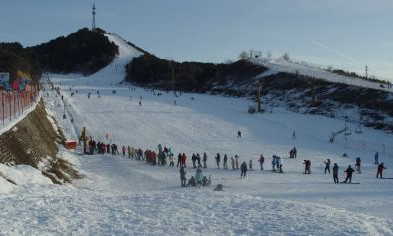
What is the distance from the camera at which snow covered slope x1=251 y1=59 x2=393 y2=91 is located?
64875 millimetres

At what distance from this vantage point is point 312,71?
81.1 meters

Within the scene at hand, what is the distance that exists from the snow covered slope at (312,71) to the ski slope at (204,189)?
13864 mm

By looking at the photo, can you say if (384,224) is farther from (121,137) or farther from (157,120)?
(157,120)

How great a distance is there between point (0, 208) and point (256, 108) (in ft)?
165

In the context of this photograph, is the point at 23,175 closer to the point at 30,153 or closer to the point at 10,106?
the point at 30,153

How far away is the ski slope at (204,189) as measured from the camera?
11.4 metres

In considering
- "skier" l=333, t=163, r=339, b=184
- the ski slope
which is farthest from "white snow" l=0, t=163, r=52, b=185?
"skier" l=333, t=163, r=339, b=184

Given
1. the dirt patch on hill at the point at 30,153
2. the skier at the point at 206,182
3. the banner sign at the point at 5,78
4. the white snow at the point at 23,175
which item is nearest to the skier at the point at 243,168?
the skier at the point at 206,182

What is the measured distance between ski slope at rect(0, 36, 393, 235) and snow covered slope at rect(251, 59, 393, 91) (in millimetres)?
13864

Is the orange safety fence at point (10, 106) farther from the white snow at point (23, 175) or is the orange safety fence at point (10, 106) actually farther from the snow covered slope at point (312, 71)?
the snow covered slope at point (312, 71)

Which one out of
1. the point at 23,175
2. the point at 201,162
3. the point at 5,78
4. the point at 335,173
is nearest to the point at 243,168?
the point at 335,173

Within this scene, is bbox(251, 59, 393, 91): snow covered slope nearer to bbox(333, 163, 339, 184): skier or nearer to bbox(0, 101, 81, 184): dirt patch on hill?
bbox(333, 163, 339, 184): skier

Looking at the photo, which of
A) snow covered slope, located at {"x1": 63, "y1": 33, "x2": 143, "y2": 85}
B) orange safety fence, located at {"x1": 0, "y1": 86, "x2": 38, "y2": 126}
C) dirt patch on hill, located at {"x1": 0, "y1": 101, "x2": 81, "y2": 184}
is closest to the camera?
dirt patch on hill, located at {"x1": 0, "y1": 101, "x2": 81, "y2": 184}

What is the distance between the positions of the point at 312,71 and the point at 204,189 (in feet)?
212
